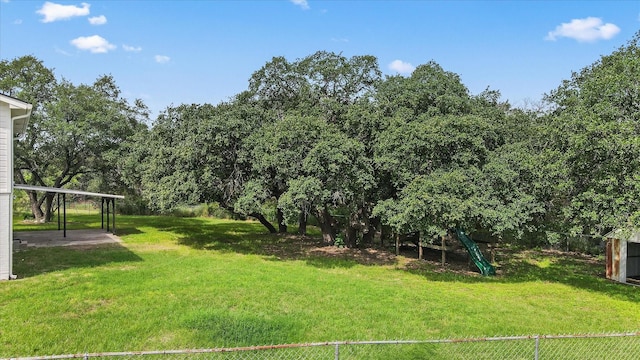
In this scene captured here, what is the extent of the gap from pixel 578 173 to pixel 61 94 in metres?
27.2

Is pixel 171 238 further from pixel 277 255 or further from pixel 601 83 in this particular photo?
pixel 601 83

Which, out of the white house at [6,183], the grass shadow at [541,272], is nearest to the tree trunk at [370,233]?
the grass shadow at [541,272]

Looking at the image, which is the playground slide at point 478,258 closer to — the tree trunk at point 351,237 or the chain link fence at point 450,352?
the tree trunk at point 351,237

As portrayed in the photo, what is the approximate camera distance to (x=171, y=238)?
22.1 metres

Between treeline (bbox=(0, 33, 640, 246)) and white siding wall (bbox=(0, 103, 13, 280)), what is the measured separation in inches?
199

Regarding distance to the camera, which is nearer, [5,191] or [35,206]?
[5,191]

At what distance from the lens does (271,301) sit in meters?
10.1

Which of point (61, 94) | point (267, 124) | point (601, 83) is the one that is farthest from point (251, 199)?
point (61, 94)

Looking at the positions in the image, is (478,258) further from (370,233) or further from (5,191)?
(5,191)

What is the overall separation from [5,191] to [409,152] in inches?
462

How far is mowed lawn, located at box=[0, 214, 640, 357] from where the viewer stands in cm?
789

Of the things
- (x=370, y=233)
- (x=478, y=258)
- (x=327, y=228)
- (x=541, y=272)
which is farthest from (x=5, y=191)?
(x=541, y=272)

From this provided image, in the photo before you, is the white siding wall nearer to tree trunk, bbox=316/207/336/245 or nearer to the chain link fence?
the chain link fence

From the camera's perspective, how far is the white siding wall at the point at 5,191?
38.8 ft
